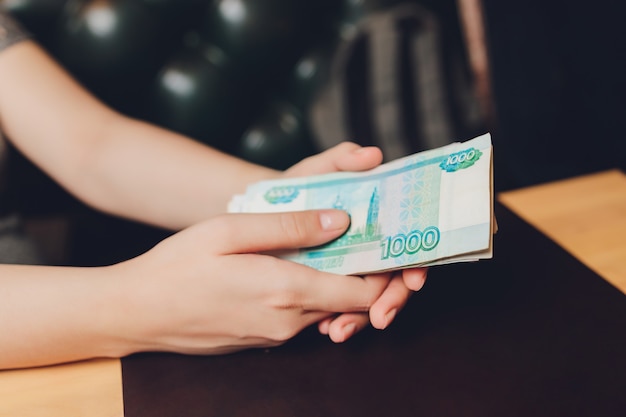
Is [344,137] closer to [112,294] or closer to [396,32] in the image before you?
[396,32]

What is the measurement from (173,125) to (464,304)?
0.95 meters

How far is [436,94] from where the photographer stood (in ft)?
4.89

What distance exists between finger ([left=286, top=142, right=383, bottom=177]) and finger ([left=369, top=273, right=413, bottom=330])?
7.0 inches

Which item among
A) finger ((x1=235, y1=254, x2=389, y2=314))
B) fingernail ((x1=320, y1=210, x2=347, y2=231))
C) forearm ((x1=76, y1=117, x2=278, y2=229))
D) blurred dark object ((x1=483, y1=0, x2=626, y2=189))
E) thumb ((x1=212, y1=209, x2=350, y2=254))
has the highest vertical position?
blurred dark object ((x1=483, y1=0, x2=626, y2=189))

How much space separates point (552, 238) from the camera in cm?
85

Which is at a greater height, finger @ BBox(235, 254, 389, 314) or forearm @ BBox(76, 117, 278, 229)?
forearm @ BBox(76, 117, 278, 229)

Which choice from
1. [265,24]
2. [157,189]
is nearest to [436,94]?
[265,24]

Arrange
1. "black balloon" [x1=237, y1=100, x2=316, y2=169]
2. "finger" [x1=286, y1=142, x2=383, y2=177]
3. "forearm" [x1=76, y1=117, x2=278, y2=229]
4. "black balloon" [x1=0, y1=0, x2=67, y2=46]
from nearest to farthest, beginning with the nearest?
"finger" [x1=286, y1=142, x2=383, y2=177] → "forearm" [x1=76, y1=117, x2=278, y2=229] → "black balloon" [x1=0, y1=0, x2=67, y2=46] → "black balloon" [x1=237, y1=100, x2=316, y2=169]

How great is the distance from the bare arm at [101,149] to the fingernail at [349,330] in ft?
1.17

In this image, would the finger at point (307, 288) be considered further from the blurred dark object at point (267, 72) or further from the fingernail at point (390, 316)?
the blurred dark object at point (267, 72)

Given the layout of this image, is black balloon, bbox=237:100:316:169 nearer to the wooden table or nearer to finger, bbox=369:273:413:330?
the wooden table

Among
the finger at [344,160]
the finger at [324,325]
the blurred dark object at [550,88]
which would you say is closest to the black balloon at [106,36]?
the finger at [344,160]

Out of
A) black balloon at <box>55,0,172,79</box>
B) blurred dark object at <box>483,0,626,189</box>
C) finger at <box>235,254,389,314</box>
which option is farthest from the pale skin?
blurred dark object at <box>483,0,626,189</box>

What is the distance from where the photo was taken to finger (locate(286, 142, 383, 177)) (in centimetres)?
76
